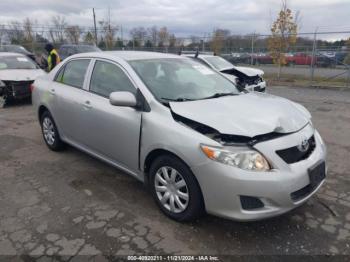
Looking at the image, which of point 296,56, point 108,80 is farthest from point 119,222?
point 296,56

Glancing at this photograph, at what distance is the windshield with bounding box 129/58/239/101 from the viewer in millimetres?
Answer: 3609

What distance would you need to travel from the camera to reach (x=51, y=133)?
5297 millimetres

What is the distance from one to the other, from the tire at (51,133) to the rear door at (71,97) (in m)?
0.26

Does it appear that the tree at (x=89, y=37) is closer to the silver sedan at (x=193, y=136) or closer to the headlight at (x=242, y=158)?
the silver sedan at (x=193, y=136)

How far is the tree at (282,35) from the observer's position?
15695 mm

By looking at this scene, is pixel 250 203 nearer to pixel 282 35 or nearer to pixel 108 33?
pixel 282 35

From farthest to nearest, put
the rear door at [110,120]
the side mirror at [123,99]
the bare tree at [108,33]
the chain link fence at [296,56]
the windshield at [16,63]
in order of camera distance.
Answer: the bare tree at [108,33] → the chain link fence at [296,56] → the windshield at [16,63] → the rear door at [110,120] → the side mirror at [123,99]

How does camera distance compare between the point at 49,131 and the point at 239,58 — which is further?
the point at 239,58

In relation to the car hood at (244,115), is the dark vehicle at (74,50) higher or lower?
higher

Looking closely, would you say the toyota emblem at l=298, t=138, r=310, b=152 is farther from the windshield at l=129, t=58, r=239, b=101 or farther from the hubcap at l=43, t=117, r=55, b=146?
the hubcap at l=43, t=117, r=55, b=146

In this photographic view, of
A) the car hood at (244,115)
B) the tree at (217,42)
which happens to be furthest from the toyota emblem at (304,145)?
the tree at (217,42)

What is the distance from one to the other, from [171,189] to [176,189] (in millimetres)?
76

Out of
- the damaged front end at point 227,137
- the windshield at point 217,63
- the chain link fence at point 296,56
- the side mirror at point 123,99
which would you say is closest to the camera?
the damaged front end at point 227,137

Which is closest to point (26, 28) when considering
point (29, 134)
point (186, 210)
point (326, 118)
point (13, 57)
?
point (13, 57)
